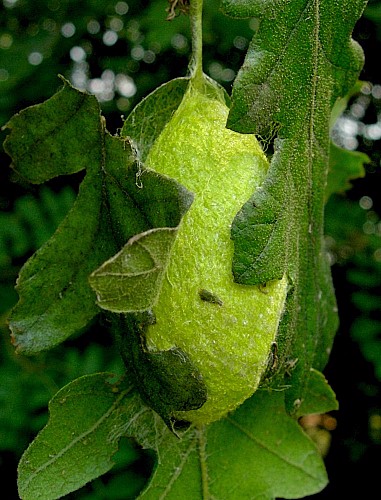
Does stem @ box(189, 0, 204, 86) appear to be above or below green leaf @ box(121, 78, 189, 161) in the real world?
above

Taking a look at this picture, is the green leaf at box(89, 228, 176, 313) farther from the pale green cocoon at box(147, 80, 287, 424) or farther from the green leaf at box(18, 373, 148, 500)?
the green leaf at box(18, 373, 148, 500)

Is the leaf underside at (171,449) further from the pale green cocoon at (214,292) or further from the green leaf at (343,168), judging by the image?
the green leaf at (343,168)

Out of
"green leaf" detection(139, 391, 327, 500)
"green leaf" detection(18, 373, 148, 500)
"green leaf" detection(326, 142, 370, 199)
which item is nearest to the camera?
"green leaf" detection(18, 373, 148, 500)

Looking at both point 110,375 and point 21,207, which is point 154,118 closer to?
point 110,375

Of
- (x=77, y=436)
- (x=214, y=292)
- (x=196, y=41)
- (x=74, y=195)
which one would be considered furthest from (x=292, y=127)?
(x=74, y=195)

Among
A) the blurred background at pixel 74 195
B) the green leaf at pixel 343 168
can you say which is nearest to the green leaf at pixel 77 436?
the green leaf at pixel 343 168

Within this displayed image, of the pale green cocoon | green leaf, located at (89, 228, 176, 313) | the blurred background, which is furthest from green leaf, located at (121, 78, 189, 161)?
the blurred background

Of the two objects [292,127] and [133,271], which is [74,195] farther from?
[133,271]
